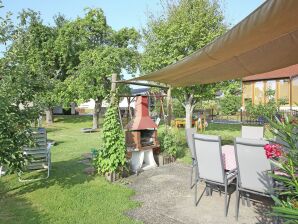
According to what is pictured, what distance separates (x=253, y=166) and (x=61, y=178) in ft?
13.7

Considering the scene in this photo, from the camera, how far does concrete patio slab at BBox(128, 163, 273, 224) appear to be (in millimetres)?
4004

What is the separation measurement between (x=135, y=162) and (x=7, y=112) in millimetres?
3065

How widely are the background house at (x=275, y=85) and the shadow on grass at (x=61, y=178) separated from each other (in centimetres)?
1718

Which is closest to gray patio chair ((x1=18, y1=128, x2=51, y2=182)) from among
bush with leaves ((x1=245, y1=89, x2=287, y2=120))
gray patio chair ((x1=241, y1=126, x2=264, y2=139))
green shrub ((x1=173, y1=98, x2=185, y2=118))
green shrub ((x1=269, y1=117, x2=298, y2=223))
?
gray patio chair ((x1=241, y1=126, x2=264, y2=139))

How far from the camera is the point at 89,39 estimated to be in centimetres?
1941

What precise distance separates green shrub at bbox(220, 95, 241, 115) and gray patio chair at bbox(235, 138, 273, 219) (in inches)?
857

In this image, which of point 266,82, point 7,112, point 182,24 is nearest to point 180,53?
point 182,24

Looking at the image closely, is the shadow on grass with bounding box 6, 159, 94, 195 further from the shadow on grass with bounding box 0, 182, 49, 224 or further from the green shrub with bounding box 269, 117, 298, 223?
the green shrub with bounding box 269, 117, 298, 223

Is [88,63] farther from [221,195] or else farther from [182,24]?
[221,195]

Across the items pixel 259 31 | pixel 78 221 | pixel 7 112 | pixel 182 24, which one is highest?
pixel 182 24

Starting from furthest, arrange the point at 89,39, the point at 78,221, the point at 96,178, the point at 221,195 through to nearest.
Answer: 1. the point at 89,39
2. the point at 96,178
3. the point at 221,195
4. the point at 78,221

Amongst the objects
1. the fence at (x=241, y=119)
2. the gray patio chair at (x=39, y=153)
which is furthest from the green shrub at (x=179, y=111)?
the gray patio chair at (x=39, y=153)

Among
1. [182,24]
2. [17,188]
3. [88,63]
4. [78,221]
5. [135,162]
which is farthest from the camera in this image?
[88,63]

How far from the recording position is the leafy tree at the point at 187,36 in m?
12.9
